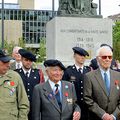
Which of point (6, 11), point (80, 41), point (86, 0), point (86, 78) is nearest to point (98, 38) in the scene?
point (80, 41)

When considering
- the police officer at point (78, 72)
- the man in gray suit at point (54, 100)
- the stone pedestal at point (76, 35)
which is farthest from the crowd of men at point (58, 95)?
the stone pedestal at point (76, 35)

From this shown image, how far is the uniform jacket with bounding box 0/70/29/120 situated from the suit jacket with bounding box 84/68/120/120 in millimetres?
919

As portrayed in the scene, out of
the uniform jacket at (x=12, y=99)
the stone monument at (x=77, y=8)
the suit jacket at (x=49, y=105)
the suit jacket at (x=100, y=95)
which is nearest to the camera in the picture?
the uniform jacket at (x=12, y=99)

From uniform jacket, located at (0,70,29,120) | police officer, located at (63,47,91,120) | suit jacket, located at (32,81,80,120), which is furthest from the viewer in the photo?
police officer, located at (63,47,91,120)

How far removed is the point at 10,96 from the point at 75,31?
8.52 meters

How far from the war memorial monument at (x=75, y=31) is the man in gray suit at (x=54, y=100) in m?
7.57

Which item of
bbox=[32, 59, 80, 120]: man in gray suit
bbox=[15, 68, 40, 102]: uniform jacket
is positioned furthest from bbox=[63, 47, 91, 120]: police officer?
bbox=[32, 59, 80, 120]: man in gray suit

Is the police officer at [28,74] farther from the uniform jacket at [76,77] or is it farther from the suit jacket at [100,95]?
the suit jacket at [100,95]

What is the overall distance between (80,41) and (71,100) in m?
8.12

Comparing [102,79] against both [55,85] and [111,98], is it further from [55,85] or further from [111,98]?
[55,85]

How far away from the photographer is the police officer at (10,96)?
5066 millimetres

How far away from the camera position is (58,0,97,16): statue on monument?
13.9 meters

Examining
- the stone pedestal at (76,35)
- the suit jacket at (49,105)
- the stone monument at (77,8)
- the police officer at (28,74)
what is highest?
the stone monument at (77,8)

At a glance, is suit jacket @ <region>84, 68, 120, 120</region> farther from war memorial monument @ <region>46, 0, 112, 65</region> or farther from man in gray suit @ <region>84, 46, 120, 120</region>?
war memorial monument @ <region>46, 0, 112, 65</region>
